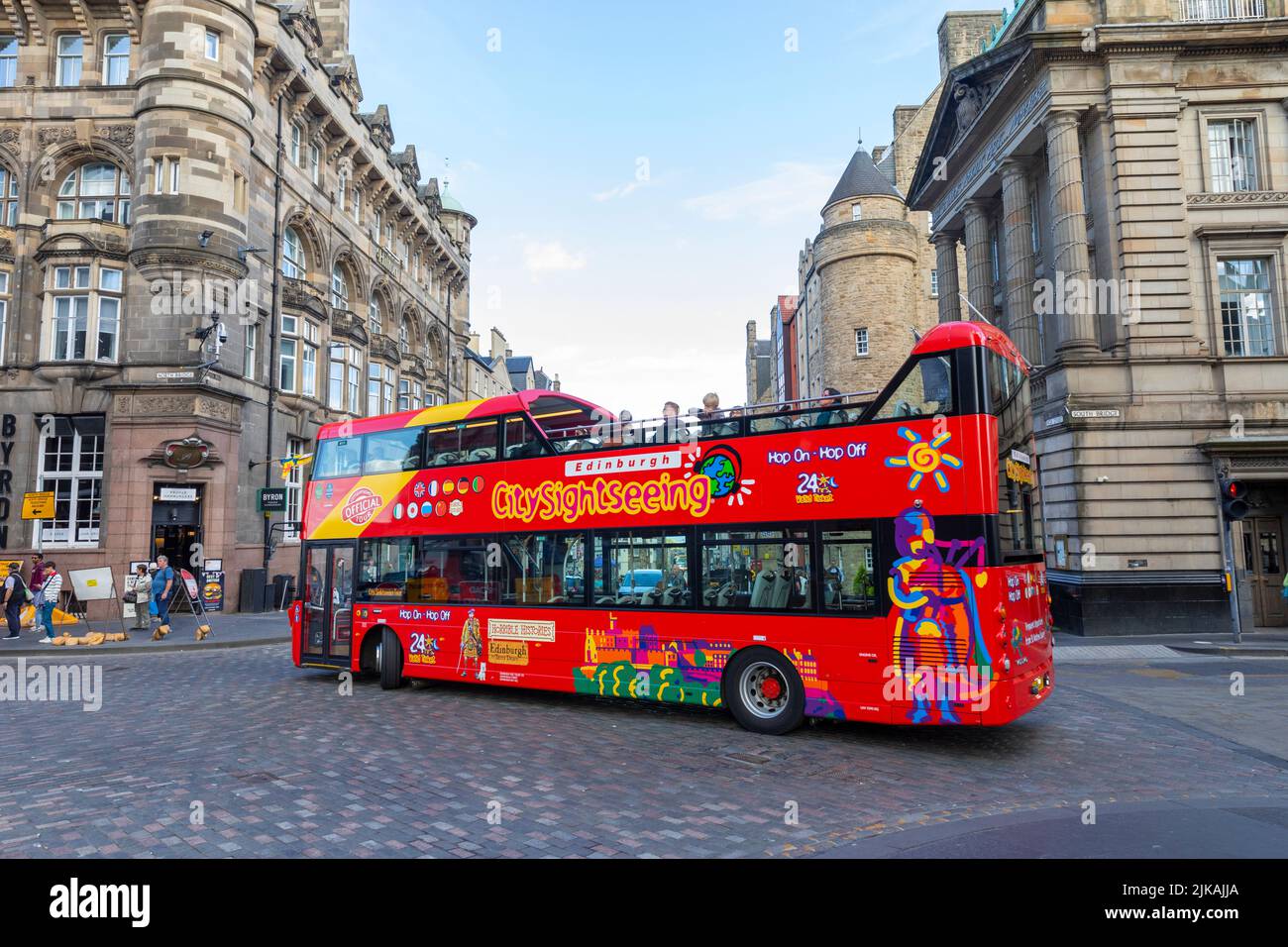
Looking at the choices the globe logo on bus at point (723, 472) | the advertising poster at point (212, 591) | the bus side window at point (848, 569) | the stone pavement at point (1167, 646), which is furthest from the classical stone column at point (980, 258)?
the advertising poster at point (212, 591)

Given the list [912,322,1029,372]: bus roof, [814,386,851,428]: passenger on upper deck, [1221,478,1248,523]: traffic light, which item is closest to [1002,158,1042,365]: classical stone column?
[1221,478,1248,523]: traffic light

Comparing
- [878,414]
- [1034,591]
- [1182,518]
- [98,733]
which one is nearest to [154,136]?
[98,733]

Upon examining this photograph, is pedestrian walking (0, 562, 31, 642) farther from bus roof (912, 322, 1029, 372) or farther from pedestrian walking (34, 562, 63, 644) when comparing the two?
bus roof (912, 322, 1029, 372)

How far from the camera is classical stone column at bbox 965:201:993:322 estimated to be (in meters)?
27.2

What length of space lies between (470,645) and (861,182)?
146ft

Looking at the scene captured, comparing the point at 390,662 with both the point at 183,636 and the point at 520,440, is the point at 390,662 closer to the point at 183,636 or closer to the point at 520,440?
the point at 520,440

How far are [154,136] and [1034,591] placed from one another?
88.8ft

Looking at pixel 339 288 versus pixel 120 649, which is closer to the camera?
pixel 120 649

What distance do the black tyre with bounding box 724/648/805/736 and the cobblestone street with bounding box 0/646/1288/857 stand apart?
9.1 inches

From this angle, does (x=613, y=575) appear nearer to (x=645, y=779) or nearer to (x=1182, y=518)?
(x=645, y=779)

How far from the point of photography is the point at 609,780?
7141 mm

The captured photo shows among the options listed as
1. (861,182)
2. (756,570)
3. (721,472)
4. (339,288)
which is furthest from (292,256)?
(861,182)

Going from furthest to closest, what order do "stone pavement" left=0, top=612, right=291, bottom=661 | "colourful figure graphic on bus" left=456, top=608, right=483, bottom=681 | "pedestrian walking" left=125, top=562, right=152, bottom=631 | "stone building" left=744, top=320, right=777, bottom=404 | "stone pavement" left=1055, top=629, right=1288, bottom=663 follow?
"stone building" left=744, top=320, right=777, bottom=404 → "pedestrian walking" left=125, top=562, right=152, bottom=631 → "stone pavement" left=0, top=612, right=291, bottom=661 → "stone pavement" left=1055, top=629, right=1288, bottom=663 → "colourful figure graphic on bus" left=456, top=608, right=483, bottom=681

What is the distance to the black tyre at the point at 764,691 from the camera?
8.88 meters
